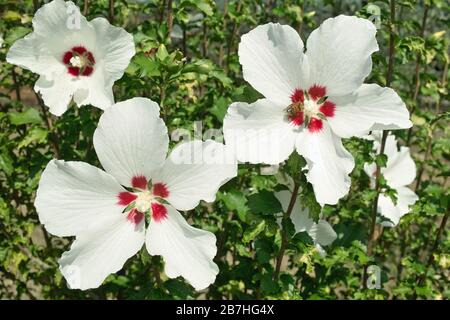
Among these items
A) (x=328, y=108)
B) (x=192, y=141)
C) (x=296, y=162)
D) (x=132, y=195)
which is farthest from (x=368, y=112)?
(x=132, y=195)

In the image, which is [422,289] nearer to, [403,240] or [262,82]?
[403,240]

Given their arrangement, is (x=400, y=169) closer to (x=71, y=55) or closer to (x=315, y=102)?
(x=315, y=102)

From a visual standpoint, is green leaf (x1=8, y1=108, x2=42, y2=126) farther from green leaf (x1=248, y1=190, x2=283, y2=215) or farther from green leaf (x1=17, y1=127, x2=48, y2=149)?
green leaf (x1=248, y1=190, x2=283, y2=215)

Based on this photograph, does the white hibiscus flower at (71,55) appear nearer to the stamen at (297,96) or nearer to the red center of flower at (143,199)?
the red center of flower at (143,199)

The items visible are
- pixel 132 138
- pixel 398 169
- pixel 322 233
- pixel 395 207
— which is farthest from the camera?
pixel 398 169

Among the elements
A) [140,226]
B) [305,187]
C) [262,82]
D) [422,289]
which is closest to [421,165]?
[422,289]

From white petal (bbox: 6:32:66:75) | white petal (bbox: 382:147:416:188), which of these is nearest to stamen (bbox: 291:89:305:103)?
white petal (bbox: 6:32:66:75)

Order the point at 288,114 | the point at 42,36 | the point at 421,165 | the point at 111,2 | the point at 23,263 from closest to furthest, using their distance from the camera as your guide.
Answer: the point at 288,114 < the point at 42,36 < the point at 111,2 < the point at 23,263 < the point at 421,165
